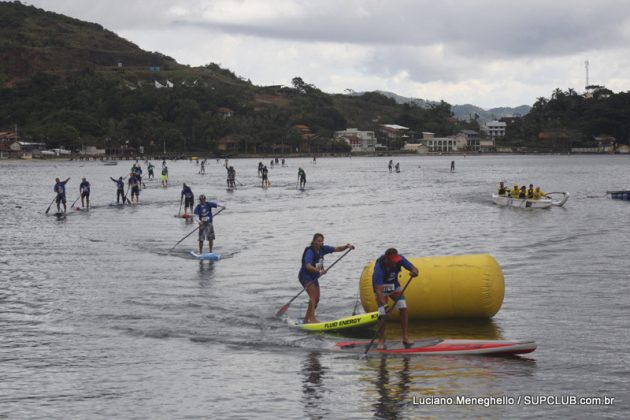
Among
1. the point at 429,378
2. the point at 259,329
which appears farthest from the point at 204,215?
the point at 429,378

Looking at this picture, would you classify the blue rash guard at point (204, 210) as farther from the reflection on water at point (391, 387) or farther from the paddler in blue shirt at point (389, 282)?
the reflection on water at point (391, 387)

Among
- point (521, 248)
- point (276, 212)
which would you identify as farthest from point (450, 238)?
point (276, 212)

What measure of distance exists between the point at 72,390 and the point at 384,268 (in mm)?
5968

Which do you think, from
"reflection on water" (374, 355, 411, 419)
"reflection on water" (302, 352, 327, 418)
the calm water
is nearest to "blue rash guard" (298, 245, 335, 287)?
the calm water

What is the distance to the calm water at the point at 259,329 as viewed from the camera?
13.5m

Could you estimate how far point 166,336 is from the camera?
58.3 ft

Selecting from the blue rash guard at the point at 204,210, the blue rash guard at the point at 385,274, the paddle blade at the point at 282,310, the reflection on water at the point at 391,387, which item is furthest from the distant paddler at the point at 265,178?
the reflection on water at the point at 391,387

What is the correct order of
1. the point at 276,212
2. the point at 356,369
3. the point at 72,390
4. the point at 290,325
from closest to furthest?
the point at 72,390 < the point at 356,369 < the point at 290,325 < the point at 276,212

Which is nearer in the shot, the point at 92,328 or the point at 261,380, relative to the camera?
the point at 261,380

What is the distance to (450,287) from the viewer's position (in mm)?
17656

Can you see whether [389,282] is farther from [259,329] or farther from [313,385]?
[259,329]

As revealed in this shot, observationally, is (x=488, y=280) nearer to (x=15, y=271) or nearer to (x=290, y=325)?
(x=290, y=325)

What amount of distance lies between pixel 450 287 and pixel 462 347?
215 cm

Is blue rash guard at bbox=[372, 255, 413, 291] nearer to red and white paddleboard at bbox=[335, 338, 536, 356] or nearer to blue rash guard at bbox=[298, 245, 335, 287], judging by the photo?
red and white paddleboard at bbox=[335, 338, 536, 356]
